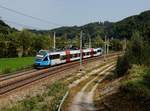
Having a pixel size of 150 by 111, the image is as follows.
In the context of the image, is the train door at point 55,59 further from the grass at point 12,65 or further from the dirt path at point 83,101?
the dirt path at point 83,101

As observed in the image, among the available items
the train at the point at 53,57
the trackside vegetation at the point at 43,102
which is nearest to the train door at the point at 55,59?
the train at the point at 53,57

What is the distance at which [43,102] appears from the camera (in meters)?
33.1

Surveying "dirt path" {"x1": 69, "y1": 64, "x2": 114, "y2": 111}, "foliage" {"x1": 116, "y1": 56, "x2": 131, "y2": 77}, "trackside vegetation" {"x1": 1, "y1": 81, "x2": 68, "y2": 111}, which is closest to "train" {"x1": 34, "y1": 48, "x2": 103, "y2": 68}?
"foliage" {"x1": 116, "y1": 56, "x2": 131, "y2": 77}

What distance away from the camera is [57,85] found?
142ft

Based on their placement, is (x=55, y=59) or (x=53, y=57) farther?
(x=55, y=59)

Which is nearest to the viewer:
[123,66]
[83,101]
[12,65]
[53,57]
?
[83,101]

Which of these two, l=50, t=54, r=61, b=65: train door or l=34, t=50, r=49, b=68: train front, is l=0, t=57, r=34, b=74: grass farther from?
l=50, t=54, r=61, b=65: train door

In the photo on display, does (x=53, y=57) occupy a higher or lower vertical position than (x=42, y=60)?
higher

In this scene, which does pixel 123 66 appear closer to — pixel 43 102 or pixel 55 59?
pixel 43 102

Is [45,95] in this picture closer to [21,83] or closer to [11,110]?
[11,110]

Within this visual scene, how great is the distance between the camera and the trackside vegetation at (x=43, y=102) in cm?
2970

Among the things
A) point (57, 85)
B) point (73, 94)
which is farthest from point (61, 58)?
point (73, 94)

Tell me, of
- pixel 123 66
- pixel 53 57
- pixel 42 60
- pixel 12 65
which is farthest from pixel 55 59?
pixel 123 66

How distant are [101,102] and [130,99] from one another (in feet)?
11.7
